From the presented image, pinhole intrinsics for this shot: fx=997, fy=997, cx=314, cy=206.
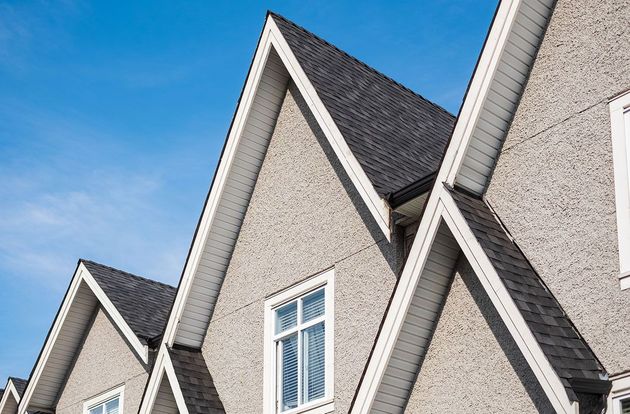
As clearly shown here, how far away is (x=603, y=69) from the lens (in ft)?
32.9

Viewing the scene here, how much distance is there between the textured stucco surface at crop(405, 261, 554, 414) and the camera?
9.85 metres

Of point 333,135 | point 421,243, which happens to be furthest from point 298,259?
point 421,243

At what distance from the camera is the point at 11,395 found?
2148 cm

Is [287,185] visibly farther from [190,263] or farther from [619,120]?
[619,120]

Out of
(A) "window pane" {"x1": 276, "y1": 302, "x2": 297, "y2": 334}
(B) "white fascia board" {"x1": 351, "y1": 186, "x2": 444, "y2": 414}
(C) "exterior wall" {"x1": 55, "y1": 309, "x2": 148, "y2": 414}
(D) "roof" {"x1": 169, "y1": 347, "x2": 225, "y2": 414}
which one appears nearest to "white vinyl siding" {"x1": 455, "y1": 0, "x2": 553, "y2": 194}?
(B) "white fascia board" {"x1": 351, "y1": 186, "x2": 444, "y2": 414}

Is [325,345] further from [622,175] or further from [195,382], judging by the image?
[622,175]

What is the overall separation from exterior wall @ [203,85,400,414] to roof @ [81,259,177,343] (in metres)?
2.15

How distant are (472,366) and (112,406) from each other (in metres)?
9.06

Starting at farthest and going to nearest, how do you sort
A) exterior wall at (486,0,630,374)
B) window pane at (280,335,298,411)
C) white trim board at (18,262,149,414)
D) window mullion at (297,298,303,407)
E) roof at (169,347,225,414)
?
white trim board at (18,262,149,414), roof at (169,347,225,414), window pane at (280,335,298,411), window mullion at (297,298,303,407), exterior wall at (486,0,630,374)

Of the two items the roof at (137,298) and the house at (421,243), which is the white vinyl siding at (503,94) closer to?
the house at (421,243)

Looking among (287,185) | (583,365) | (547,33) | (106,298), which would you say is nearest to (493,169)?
(547,33)

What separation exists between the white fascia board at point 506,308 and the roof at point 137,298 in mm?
7162

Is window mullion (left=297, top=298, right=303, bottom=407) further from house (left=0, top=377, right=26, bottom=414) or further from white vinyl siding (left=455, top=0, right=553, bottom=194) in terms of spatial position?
house (left=0, top=377, right=26, bottom=414)

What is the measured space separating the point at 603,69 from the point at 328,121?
13.7 ft
